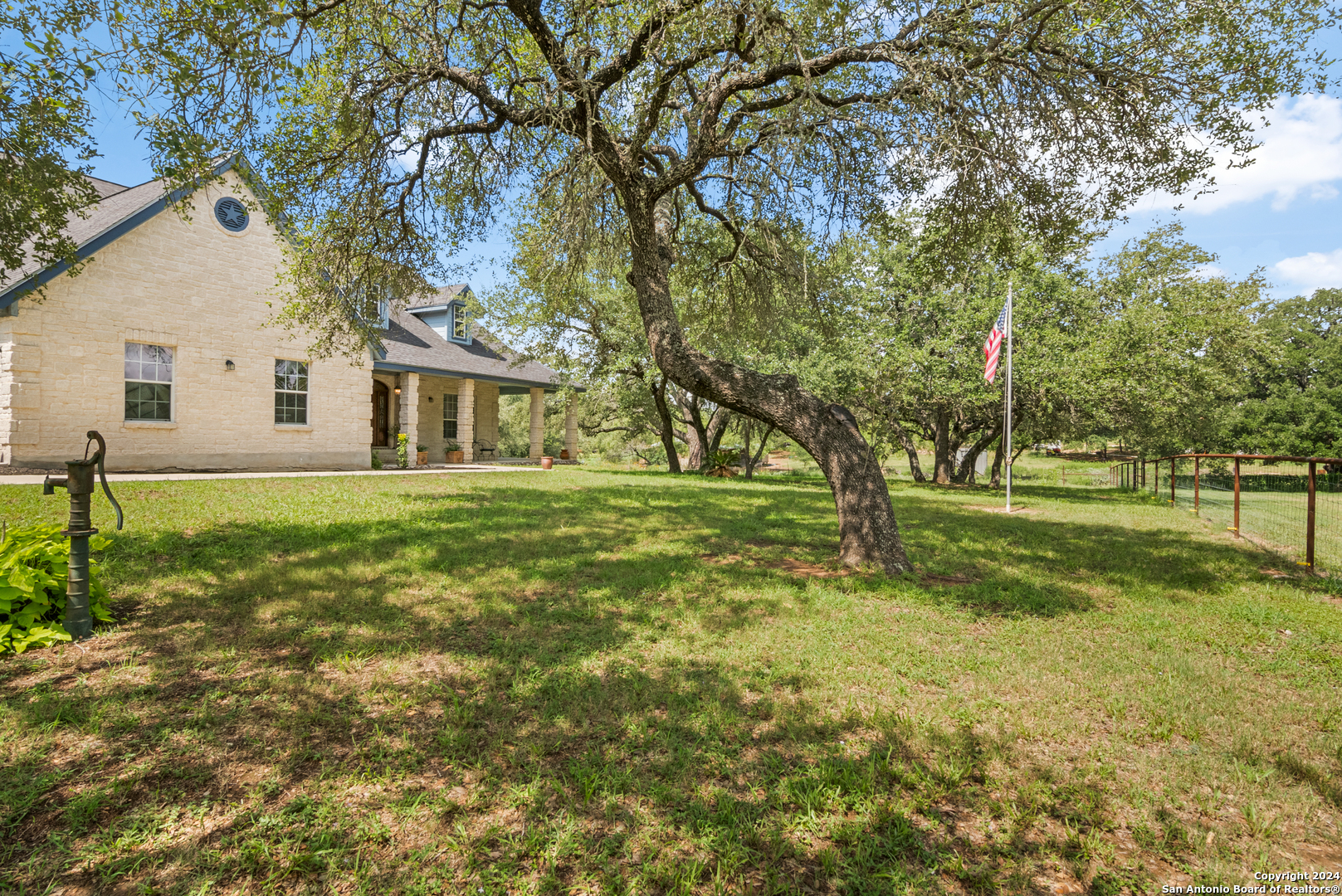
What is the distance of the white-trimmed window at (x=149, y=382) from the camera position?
12695 mm

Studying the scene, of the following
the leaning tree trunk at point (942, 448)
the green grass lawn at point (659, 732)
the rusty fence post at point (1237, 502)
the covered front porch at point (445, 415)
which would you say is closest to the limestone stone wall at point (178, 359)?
the covered front porch at point (445, 415)

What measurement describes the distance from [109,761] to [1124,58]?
33.0 feet

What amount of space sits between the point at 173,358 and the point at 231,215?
3794 mm

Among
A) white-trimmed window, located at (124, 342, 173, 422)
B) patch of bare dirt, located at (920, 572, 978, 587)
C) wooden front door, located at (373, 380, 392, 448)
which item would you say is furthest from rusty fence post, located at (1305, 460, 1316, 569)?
wooden front door, located at (373, 380, 392, 448)

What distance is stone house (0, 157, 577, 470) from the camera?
11.4 meters

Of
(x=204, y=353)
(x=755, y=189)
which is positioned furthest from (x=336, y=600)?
(x=204, y=353)

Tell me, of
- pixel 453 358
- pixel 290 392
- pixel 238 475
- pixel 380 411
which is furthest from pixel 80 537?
pixel 380 411

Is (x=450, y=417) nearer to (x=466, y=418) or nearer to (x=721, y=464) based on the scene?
(x=466, y=418)

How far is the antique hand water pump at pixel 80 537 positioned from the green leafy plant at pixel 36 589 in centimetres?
10

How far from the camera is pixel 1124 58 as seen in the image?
6.30 metres

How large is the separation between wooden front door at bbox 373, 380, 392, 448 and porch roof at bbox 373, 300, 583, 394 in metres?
2.11

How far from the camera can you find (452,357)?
21.0 metres

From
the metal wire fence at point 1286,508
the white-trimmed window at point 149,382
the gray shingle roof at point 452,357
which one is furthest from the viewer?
the gray shingle roof at point 452,357

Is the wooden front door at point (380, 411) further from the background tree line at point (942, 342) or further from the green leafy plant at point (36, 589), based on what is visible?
the green leafy plant at point (36, 589)
